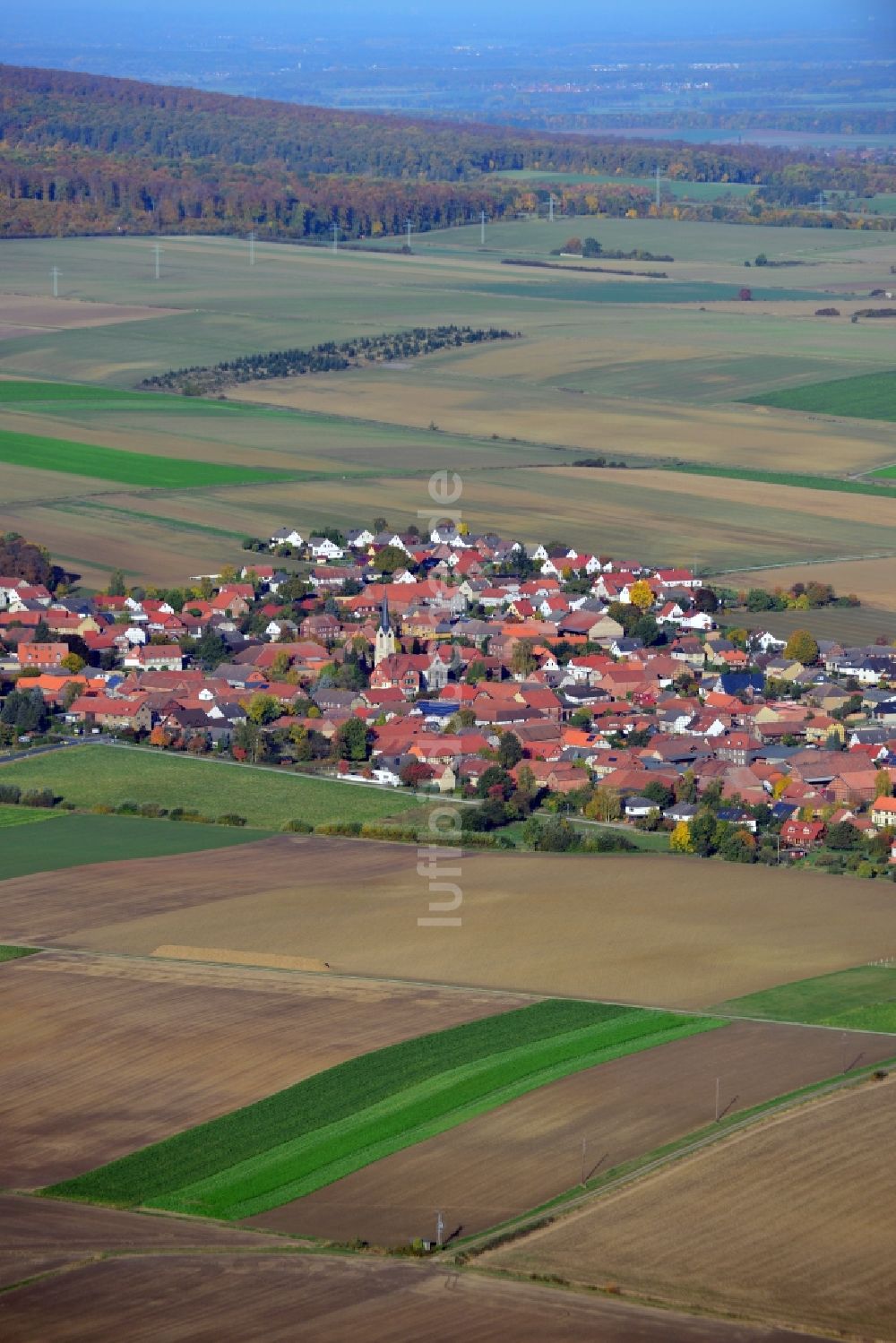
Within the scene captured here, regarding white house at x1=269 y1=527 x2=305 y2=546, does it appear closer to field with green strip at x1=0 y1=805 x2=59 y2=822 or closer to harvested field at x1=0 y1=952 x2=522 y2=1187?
field with green strip at x1=0 y1=805 x2=59 y2=822

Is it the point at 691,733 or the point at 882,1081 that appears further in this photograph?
the point at 691,733

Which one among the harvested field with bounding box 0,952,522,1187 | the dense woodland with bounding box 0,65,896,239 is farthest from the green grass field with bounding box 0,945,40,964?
the dense woodland with bounding box 0,65,896,239

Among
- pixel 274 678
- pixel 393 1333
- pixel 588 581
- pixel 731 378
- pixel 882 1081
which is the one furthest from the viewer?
pixel 731 378

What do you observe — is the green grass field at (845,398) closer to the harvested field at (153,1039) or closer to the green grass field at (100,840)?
the green grass field at (100,840)

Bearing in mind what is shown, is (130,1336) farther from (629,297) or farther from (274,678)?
(629,297)

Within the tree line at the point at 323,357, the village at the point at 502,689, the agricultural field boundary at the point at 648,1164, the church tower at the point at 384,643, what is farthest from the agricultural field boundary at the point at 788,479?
the agricultural field boundary at the point at 648,1164

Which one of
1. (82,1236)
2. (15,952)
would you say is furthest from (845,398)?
(82,1236)

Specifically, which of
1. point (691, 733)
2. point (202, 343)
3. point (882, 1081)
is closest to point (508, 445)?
point (202, 343)
